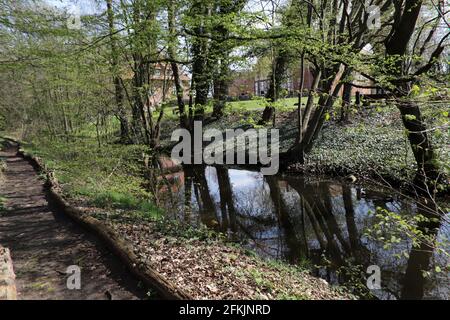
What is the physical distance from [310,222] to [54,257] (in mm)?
6235

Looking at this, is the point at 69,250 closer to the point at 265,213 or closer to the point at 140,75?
the point at 140,75

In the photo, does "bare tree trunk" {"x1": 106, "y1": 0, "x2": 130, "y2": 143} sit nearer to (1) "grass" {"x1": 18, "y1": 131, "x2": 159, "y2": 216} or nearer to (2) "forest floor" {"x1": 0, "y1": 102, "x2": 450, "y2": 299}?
(2) "forest floor" {"x1": 0, "y1": 102, "x2": 450, "y2": 299}

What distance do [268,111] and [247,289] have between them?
15718 millimetres

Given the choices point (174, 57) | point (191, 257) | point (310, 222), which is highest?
point (174, 57)

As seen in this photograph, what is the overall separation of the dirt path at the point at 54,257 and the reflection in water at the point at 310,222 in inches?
104

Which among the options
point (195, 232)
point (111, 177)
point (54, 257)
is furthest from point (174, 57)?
point (54, 257)

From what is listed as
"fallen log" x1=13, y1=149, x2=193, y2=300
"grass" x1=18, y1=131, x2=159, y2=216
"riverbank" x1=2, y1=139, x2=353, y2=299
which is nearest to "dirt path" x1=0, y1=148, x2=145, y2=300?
"fallen log" x1=13, y1=149, x2=193, y2=300

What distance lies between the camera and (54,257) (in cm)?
502

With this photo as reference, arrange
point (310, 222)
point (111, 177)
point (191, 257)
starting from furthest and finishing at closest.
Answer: point (310, 222) < point (111, 177) < point (191, 257)

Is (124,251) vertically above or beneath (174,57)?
beneath

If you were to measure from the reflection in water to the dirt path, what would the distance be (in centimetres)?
265

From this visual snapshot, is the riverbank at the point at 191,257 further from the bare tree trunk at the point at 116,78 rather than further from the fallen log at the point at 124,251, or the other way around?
the bare tree trunk at the point at 116,78

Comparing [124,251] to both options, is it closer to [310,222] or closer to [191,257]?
[191,257]

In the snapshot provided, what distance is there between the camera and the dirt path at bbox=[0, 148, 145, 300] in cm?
397
